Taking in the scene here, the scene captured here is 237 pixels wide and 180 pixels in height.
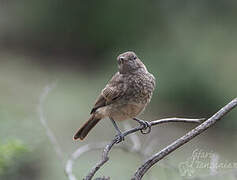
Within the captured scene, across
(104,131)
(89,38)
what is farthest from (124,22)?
(104,131)

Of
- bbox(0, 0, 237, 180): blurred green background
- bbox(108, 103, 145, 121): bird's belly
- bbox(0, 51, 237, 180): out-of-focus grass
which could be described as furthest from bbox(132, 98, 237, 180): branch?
bbox(0, 0, 237, 180): blurred green background

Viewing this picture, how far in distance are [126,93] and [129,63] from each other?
0.66 feet

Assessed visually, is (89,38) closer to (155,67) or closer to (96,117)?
(155,67)

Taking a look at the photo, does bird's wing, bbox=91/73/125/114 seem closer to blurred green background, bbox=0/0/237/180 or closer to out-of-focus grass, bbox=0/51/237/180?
out-of-focus grass, bbox=0/51/237/180

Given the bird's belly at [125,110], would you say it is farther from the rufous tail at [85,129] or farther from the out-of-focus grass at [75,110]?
the out-of-focus grass at [75,110]

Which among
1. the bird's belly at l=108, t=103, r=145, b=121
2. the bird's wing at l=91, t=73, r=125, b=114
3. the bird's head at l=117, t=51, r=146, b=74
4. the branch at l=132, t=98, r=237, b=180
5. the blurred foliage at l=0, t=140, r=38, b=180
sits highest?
the blurred foliage at l=0, t=140, r=38, b=180

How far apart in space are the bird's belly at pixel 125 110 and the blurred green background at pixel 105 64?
2304 millimetres

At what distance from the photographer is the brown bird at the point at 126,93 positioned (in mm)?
4141

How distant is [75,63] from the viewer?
11.4 metres

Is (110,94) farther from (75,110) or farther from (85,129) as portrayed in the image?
(75,110)

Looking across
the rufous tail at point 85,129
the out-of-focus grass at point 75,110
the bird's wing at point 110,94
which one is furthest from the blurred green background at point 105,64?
the bird's wing at point 110,94

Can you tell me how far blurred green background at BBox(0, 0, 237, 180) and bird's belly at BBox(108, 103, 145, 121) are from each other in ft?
7.56

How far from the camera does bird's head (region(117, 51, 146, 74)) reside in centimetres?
414

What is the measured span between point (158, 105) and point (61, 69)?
94.2 inches
